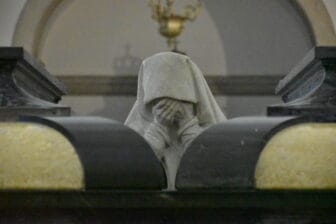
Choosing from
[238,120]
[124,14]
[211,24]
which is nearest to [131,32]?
[124,14]

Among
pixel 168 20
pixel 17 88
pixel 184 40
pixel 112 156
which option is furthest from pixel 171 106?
pixel 184 40

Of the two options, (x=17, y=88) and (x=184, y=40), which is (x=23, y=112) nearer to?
(x=17, y=88)

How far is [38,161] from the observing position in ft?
5.38

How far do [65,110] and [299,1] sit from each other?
6.48 metres

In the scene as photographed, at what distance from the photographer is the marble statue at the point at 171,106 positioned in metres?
2.42

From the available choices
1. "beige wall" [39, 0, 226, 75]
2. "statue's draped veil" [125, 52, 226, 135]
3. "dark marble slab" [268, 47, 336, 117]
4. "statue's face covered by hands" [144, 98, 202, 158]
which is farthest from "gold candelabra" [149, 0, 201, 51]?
"dark marble slab" [268, 47, 336, 117]

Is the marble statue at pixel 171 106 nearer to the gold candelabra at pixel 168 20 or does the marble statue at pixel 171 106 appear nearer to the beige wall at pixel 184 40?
the gold candelabra at pixel 168 20

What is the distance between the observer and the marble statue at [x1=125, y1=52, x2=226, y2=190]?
242 centimetres

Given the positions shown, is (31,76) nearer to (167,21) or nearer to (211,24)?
(167,21)

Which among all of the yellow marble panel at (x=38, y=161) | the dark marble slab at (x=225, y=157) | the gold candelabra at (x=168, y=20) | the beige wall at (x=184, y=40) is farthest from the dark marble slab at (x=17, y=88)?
the beige wall at (x=184, y=40)

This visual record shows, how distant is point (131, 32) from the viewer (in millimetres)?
8531

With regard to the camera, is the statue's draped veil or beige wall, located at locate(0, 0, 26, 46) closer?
the statue's draped veil

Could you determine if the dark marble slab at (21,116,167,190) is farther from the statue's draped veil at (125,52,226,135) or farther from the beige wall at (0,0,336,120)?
the beige wall at (0,0,336,120)

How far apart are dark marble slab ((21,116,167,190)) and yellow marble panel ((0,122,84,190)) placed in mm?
18
